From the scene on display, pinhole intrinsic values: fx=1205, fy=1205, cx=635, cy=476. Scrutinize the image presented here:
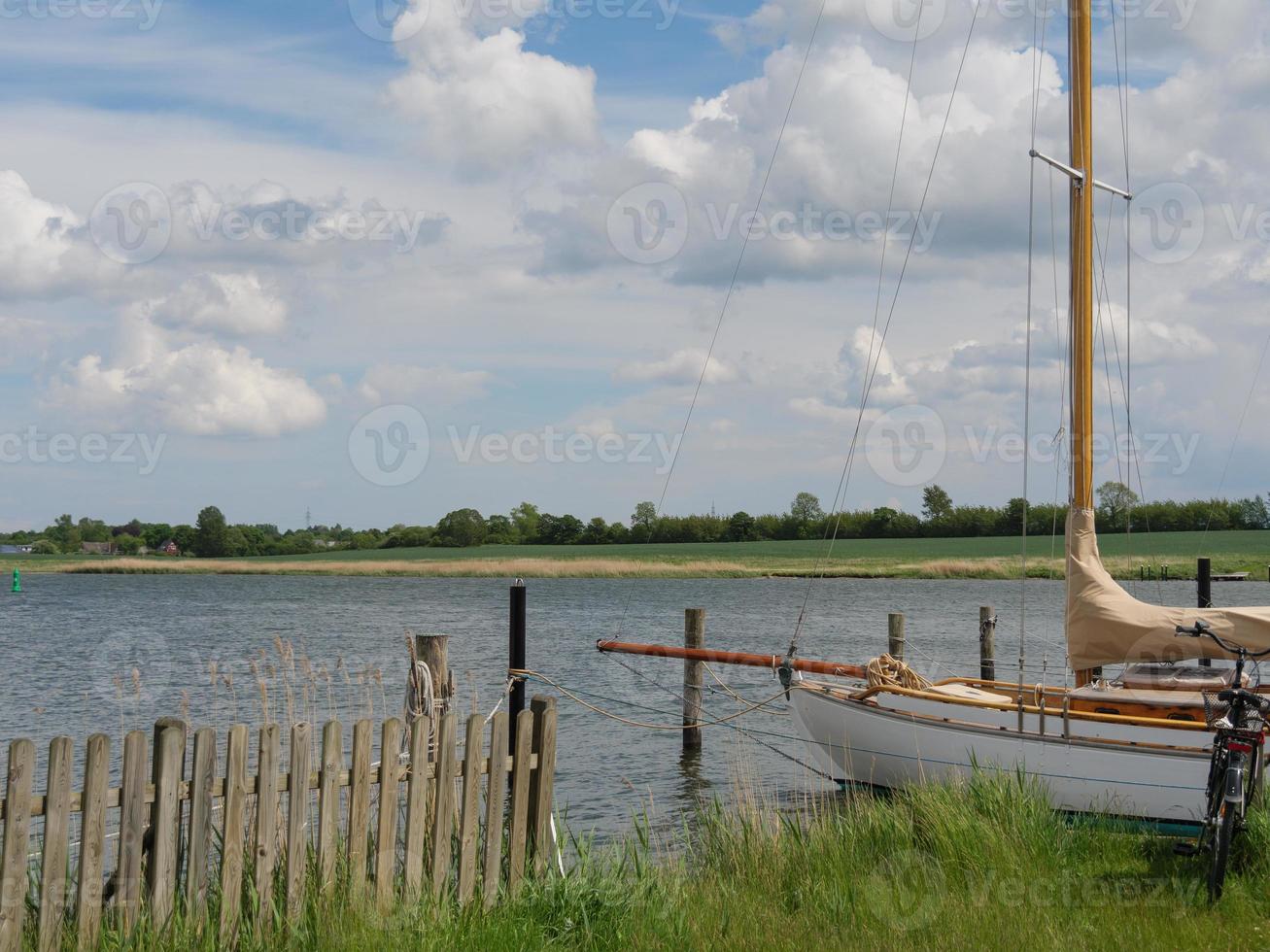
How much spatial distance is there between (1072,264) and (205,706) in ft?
58.3

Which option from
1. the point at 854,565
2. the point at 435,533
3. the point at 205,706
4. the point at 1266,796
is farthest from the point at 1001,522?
the point at 1266,796

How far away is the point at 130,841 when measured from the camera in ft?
20.3

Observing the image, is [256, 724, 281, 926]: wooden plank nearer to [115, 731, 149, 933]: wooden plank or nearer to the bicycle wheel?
[115, 731, 149, 933]: wooden plank

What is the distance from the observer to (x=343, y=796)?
14.7 metres

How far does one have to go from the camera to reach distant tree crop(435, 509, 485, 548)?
134875 mm

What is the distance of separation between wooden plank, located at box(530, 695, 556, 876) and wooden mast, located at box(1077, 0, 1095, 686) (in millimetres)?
8243

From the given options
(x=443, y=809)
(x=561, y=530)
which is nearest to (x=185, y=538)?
(x=561, y=530)

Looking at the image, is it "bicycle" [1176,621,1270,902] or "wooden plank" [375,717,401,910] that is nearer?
"wooden plank" [375,717,401,910]

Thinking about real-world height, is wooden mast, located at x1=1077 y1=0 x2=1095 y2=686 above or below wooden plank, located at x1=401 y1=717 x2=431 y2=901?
above

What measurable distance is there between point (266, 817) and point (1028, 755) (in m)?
8.58

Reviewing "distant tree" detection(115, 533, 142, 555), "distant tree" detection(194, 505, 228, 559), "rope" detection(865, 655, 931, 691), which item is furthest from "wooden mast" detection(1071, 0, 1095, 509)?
"distant tree" detection(115, 533, 142, 555)

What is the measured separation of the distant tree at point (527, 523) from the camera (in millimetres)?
134375

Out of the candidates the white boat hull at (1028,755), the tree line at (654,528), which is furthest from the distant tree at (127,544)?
the white boat hull at (1028,755)

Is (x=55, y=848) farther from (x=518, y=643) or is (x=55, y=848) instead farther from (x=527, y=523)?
(x=527, y=523)
